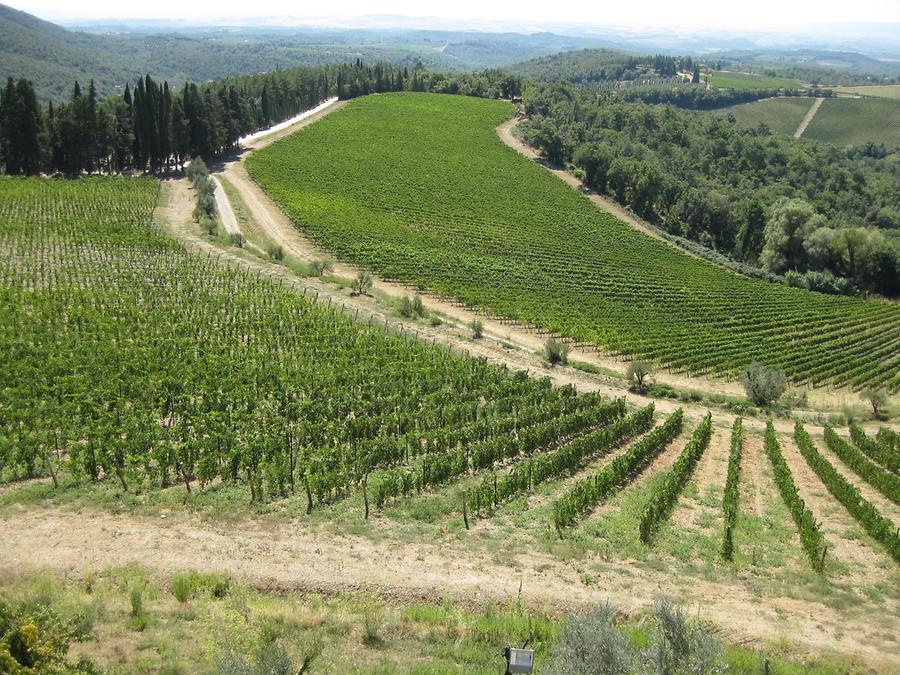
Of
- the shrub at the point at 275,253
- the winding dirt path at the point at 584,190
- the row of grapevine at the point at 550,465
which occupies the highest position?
the winding dirt path at the point at 584,190

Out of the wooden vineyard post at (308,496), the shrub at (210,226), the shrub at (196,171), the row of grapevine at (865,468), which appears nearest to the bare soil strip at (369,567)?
the wooden vineyard post at (308,496)

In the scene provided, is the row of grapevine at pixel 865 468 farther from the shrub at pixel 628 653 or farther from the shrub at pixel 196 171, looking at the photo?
the shrub at pixel 196 171

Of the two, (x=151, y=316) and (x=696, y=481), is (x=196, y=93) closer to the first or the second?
(x=151, y=316)

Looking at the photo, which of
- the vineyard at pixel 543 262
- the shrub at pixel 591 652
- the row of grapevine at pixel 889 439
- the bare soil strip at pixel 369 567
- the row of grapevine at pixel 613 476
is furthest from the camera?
Result: the vineyard at pixel 543 262

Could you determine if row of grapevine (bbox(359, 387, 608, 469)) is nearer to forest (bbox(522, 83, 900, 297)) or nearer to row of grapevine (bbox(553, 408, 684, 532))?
row of grapevine (bbox(553, 408, 684, 532))

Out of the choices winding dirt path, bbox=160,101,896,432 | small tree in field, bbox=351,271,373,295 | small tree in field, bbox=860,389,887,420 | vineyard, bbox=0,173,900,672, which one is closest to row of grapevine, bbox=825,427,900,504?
vineyard, bbox=0,173,900,672

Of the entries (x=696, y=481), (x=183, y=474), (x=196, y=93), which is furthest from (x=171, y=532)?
(x=196, y=93)

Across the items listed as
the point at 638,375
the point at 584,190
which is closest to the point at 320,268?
the point at 638,375
